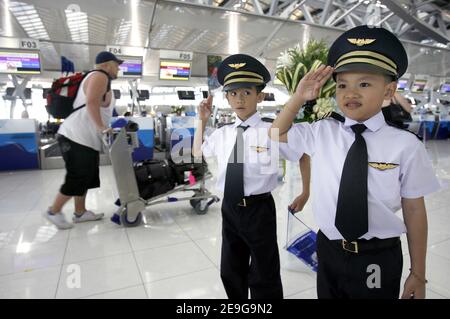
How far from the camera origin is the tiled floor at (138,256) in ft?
6.50

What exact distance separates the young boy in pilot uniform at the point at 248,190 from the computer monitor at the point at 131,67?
22.6 ft

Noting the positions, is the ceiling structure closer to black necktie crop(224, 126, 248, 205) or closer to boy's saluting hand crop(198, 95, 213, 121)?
boy's saluting hand crop(198, 95, 213, 121)

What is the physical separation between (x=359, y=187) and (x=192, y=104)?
1679 centimetres

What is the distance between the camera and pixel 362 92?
95cm

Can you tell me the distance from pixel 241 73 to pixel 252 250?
2.86 ft

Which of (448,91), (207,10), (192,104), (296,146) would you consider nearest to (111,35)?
(207,10)

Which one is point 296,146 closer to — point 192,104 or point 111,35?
point 111,35

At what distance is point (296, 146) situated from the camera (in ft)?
3.95

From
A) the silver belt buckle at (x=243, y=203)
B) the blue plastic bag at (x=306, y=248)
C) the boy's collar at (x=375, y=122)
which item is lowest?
the blue plastic bag at (x=306, y=248)

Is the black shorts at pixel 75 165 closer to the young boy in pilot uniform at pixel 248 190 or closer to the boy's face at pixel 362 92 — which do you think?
the young boy in pilot uniform at pixel 248 190

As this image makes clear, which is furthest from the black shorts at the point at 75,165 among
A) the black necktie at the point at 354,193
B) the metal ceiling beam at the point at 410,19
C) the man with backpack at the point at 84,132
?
the metal ceiling beam at the point at 410,19

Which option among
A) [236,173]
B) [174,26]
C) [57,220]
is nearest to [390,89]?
[236,173]

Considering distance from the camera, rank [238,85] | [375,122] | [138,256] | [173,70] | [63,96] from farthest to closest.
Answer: [173,70]
[63,96]
[138,256]
[238,85]
[375,122]

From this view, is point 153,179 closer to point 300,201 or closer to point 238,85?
point 300,201
